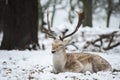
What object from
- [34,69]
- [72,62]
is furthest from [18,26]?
[72,62]

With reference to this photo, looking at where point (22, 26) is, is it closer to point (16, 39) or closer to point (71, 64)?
point (16, 39)

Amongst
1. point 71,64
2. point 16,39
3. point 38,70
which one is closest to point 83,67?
point 71,64

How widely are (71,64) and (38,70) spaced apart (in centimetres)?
86

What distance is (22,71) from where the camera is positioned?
335 inches

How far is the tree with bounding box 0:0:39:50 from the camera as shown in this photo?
44.3ft

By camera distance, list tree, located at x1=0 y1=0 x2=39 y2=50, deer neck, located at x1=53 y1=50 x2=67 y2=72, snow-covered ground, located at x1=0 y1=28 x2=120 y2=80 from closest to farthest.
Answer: snow-covered ground, located at x1=0 y1=28 x2=120 y2=80 → deer neck, located at x1=53 y1=50 x2=67 y2=72 → tree, located at x1=0 y1=0 x2=39 y2=50

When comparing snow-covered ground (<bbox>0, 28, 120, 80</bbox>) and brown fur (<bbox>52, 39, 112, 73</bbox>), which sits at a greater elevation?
brown fur (<bbox>52, 39, 112, 73</bbox>)

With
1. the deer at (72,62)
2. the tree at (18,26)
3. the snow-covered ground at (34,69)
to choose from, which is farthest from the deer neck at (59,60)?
the tree at (18,26)

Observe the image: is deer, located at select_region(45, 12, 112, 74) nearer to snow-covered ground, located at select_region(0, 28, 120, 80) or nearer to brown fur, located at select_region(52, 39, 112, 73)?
brown fur, located at select_region(52, 39, 112, 73)

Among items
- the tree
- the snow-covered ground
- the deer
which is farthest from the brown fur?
the tree

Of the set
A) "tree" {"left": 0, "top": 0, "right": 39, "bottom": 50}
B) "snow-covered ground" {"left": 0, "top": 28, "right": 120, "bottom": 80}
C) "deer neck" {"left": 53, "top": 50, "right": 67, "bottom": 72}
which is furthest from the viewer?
"tree" {"left": 0, "top": 0, "right": 39, "bottom": 50}

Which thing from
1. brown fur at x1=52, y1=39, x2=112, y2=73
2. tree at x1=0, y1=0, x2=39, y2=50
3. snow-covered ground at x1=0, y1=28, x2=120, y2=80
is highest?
tree at x1=0, y1=0, x2=39, y2=50

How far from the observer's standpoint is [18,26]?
44.5 ft

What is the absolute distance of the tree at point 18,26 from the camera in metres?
13.5
